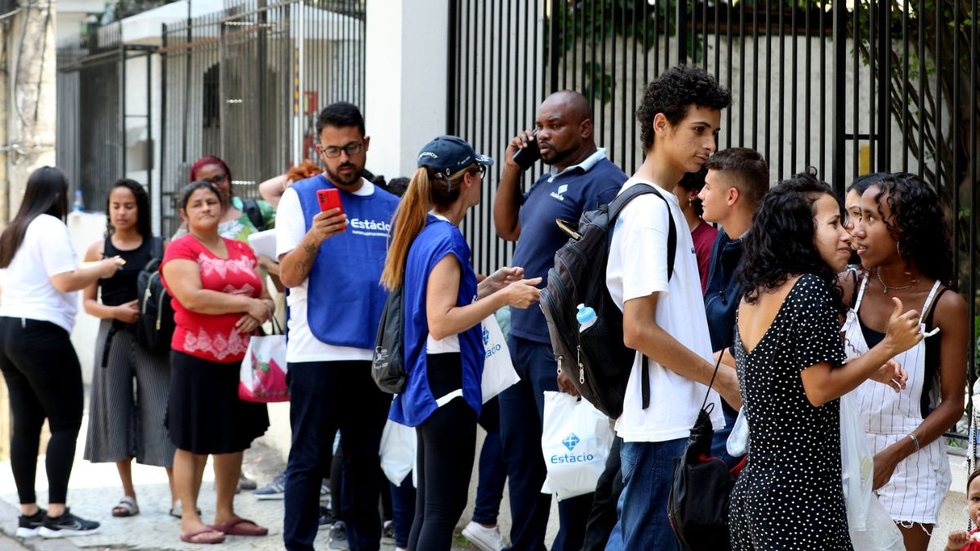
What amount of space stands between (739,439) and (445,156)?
68.7 inches

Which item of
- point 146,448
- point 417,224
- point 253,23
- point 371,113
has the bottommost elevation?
point 146,448

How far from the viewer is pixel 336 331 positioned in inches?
240

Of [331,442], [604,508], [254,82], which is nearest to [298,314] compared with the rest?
[331,442]

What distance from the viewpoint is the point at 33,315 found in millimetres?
7570

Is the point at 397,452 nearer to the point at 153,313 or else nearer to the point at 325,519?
the point at 325,519

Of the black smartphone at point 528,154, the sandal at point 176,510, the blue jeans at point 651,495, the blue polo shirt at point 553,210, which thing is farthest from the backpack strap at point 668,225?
the sandal at point 176,510

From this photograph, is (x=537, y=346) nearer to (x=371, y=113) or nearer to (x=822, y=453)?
(x=822, y=453)

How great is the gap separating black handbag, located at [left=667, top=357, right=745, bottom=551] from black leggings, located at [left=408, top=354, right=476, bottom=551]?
135cm

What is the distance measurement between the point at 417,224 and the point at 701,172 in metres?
1.14

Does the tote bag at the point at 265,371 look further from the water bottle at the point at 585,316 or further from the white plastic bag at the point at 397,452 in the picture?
the water bottle at the point at 585,316

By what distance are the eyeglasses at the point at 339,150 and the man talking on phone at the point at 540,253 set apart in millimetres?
748

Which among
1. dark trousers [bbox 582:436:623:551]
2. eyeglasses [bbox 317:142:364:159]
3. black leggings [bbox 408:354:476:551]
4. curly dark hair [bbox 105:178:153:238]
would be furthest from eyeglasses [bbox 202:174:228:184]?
dark trousers [bbox 582:436:623:551]

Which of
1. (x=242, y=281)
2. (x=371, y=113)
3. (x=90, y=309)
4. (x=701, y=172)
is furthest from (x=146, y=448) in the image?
(x=701, y=172)

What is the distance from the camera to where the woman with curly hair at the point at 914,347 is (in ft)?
13.7
